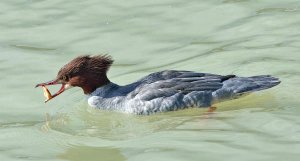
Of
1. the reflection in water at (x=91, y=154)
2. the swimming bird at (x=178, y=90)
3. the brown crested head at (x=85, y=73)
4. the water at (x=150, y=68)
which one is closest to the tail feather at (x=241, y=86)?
the swimming bird at (x=178, y=90)

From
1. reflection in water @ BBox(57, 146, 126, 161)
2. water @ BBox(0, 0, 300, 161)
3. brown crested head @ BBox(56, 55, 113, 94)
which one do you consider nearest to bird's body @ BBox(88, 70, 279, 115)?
water @ BBox(0, 0, 300, 161)

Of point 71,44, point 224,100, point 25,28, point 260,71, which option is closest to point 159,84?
point 224,100

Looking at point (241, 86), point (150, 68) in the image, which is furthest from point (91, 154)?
point (150, 68)

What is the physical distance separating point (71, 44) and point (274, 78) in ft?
12.0

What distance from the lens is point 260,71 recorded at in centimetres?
1065

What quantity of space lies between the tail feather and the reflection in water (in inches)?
75.1

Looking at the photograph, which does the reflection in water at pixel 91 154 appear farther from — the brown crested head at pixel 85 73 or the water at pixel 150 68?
the brown crested head at pixel 85 73

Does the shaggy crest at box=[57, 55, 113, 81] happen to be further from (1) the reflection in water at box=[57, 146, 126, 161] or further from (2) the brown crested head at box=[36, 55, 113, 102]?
(1) the reflection in water at box=[57, 146, 126, 161]

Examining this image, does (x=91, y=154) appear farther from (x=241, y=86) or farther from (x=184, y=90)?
(x=241, y=86)

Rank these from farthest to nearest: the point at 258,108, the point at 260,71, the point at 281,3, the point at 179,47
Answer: the point at 281,3 → the point at 179,47 → the point at 260,71 → the point at 258,108

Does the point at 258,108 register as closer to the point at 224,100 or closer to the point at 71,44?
the point at 224,100

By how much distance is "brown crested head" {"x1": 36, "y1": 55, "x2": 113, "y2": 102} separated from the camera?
10156 mm

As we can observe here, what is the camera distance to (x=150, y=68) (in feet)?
36.9

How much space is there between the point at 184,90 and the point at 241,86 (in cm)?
70
